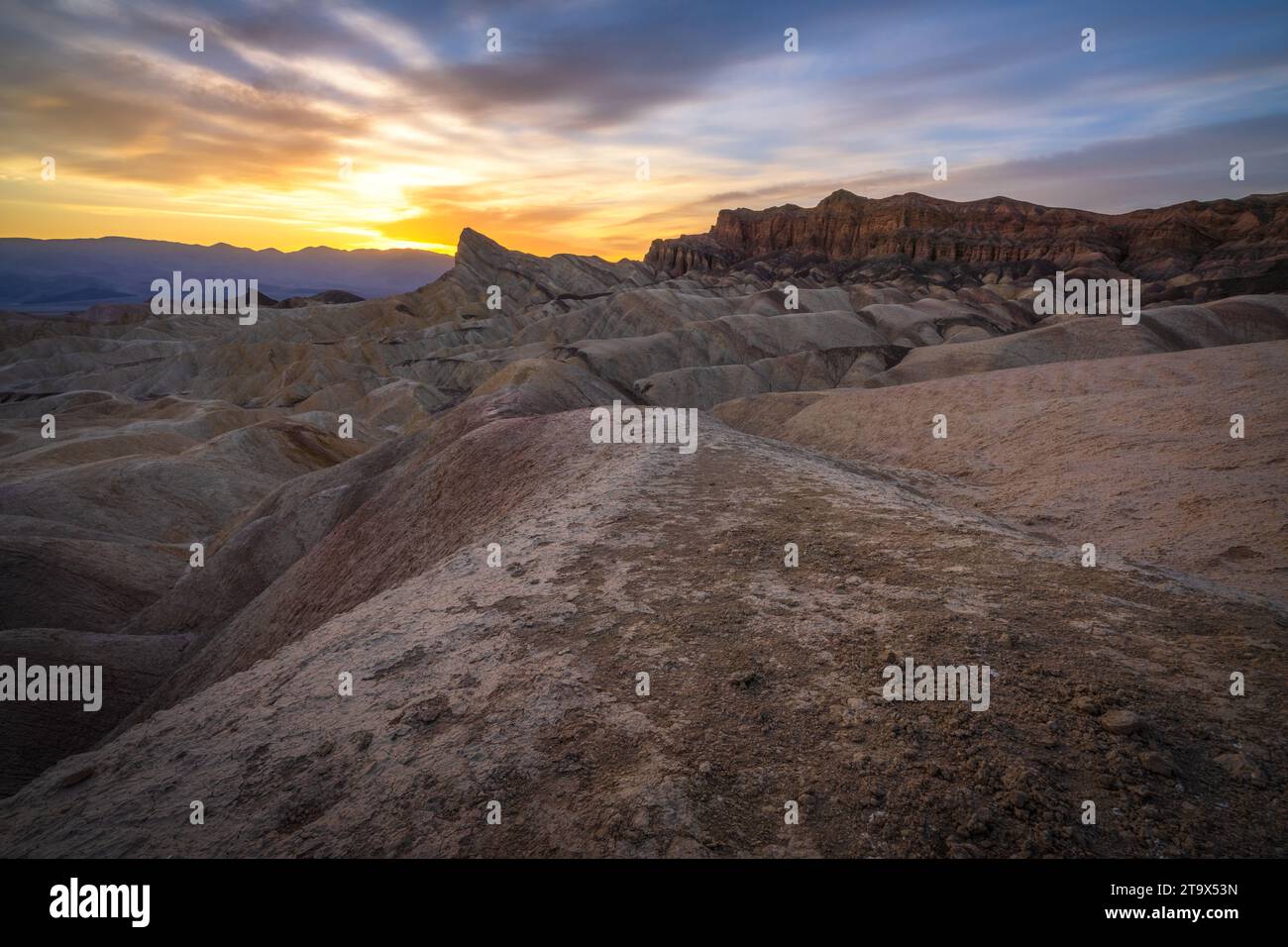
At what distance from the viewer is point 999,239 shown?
10531 cm

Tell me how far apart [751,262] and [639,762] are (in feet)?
413

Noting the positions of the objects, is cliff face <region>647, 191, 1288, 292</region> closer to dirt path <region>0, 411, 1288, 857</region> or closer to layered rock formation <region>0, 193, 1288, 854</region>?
layered rock formation <region>0, 193, 1288, 854</region>

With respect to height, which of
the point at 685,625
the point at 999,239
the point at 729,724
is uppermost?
the point at 999,239

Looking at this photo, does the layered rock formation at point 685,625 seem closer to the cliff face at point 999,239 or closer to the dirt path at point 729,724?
the dirt path at point 729,724

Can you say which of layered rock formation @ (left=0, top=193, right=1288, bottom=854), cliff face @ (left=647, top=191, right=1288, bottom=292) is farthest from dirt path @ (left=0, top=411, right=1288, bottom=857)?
cliff face @ (left=647, top=191, right=1288, bottom=292)

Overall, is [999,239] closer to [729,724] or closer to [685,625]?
[685,625]

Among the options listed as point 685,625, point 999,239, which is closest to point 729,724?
point 685,625

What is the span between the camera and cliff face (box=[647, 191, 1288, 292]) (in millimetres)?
86812

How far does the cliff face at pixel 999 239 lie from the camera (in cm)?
8681

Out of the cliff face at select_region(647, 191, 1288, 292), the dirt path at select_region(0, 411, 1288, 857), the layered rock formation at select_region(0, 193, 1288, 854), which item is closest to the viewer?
the dirt path at select_region(0, 411, 1288, 857)

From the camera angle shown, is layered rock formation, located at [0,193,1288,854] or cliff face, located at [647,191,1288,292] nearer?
layered rock formation, located at [0,193,1288,854]

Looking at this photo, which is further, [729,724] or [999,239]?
[999,239]
